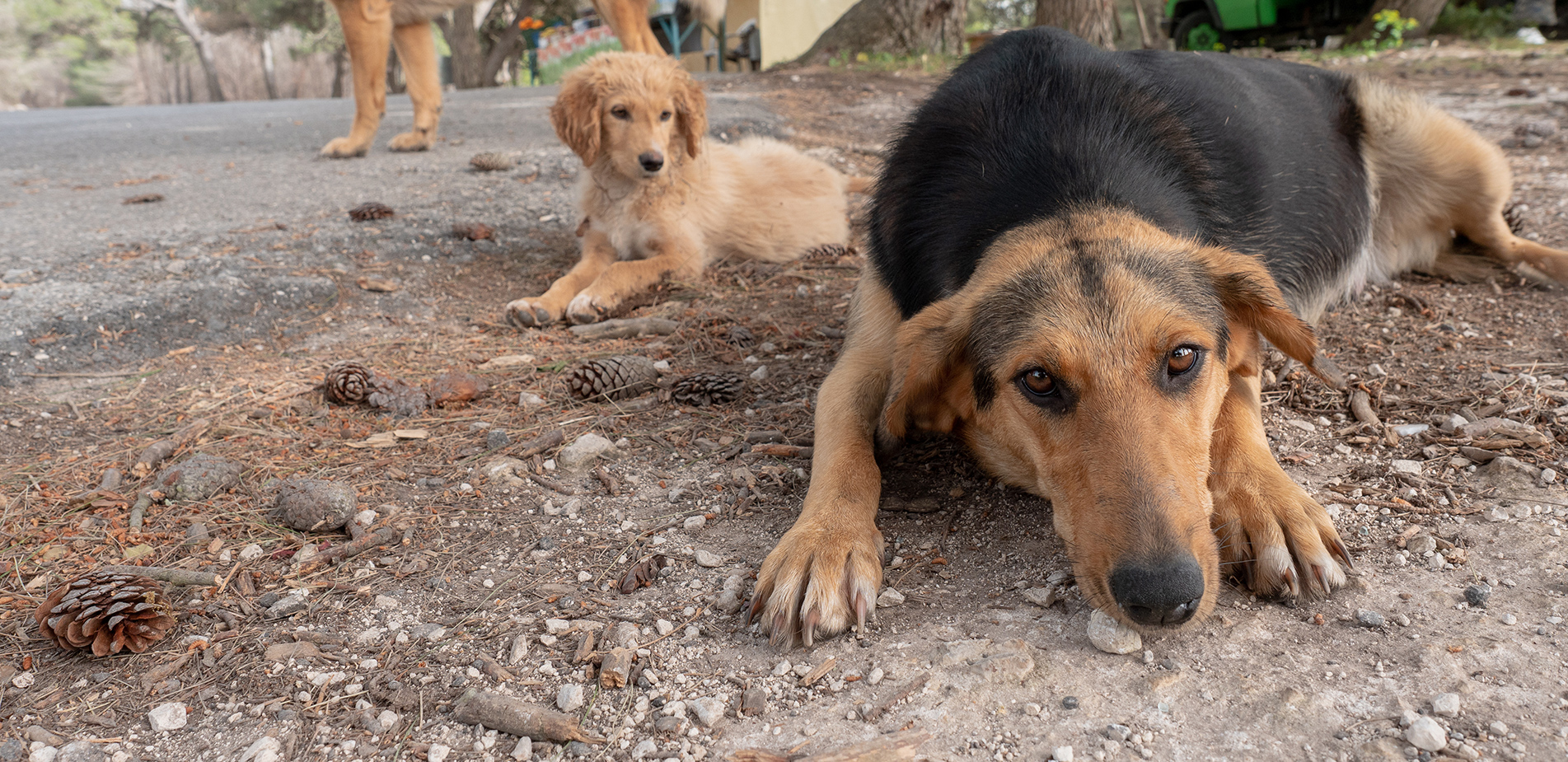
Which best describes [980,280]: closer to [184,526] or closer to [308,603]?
[308,603]

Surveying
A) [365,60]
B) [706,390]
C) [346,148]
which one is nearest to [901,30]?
[365,60]

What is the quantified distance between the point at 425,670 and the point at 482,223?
4386 mm

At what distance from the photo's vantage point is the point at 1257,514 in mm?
2164

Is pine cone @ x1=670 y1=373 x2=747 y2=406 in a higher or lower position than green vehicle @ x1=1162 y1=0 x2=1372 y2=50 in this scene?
lower

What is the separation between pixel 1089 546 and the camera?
Answer: 1854 millimetres

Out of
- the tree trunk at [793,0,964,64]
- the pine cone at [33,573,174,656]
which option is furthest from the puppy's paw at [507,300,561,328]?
the tree trunk at [793,0,964,64]

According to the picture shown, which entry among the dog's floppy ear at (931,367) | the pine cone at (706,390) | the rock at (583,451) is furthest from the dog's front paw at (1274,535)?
the rock at (583,451)

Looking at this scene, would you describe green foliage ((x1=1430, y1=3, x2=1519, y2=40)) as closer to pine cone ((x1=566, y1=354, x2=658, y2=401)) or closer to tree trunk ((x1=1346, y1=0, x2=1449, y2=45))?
tree trunk ((x1=1346, y1=0, x2=1449, y2=45))

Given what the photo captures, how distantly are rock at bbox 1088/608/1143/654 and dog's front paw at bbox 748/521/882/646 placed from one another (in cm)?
50

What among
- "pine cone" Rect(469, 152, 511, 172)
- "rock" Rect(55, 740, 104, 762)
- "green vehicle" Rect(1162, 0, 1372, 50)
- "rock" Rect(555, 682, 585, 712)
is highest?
"green vehicle" Rect(1162, 0, 1372, 50)

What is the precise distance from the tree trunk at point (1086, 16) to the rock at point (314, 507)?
1035 centimetres

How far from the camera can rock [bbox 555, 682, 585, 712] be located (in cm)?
182

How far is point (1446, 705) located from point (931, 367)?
1.27 m

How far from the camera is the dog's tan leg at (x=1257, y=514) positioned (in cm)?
205
